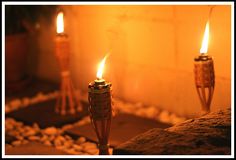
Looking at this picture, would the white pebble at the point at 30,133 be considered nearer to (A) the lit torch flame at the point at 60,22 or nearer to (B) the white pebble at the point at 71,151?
(B) the white pebble at the point at 71,151

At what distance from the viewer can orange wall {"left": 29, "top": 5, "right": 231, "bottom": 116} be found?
358 cm

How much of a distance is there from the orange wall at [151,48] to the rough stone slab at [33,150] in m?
1.15

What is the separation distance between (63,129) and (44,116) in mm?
307

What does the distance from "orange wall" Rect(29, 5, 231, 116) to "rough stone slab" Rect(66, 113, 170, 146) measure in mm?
313

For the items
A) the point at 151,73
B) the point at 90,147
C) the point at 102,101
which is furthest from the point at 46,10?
the point at 102,101

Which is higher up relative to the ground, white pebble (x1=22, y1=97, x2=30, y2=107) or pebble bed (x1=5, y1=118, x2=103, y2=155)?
white pebble (x1=22, y1=97, x2=30, y2=107)

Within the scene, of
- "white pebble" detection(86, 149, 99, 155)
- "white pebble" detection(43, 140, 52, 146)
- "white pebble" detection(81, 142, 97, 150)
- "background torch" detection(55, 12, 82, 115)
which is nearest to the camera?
"white pebble" detection(86, 149, 99, 155)

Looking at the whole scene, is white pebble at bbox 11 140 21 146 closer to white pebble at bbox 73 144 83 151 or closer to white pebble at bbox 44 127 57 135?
white pebble at bbox 44 127 57 135

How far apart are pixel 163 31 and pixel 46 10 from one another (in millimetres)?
1424

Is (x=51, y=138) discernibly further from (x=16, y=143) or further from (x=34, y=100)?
(x=34, y=100)

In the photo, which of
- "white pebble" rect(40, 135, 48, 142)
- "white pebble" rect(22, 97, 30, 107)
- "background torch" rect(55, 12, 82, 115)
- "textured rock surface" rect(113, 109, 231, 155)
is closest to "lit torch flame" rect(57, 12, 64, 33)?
"background torch" rect(55, 12, 82, 115)

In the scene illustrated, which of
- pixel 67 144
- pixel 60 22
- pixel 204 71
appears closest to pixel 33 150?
pixel 67 144

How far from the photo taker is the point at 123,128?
3.73 m

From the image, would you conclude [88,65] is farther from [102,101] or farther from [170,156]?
[170,156]
